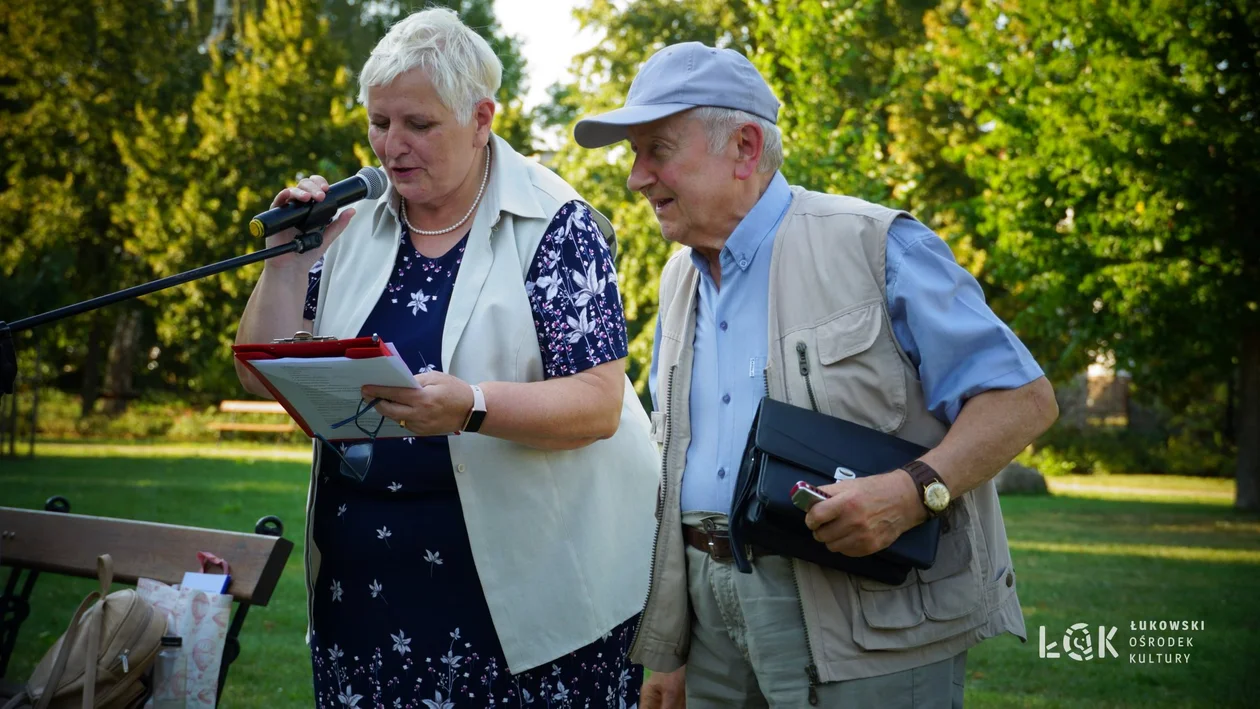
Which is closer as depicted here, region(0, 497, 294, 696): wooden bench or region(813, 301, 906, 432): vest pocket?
region(813, 301, 906, 432): vest pocket

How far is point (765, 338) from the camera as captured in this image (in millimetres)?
2730

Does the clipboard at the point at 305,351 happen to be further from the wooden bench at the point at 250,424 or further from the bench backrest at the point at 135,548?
the wooden bench at the point at 250,424

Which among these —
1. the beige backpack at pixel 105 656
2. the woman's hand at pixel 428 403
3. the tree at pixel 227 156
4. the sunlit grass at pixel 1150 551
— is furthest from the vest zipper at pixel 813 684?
the tree at pixel 227 156

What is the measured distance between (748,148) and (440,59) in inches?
30.5

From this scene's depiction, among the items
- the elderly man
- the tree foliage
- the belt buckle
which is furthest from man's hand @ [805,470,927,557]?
the tree foliage

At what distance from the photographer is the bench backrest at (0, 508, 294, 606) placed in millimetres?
4004

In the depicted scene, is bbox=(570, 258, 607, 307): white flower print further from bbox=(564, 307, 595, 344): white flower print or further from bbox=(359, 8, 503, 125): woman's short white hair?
bbox=(359, 8, 503, 125): woman's short white hair

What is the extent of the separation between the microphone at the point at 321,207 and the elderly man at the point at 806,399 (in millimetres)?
556

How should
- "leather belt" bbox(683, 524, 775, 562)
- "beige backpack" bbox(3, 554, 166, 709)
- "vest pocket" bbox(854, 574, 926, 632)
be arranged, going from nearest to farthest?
"vest pocket" bbox(854, 574, 926, 632) < "leather belt" bbox(683, 524, 775, 562) < "beige backpack" bbox(3, 554, 166, 709)

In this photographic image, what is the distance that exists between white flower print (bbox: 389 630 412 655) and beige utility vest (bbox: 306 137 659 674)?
0.76ft

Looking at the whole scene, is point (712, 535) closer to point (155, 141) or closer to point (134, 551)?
point (134, 551)

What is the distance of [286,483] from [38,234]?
14.5 meters

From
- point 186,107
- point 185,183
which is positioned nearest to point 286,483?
point 185,183

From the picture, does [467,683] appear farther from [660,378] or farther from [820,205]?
[820,205]
